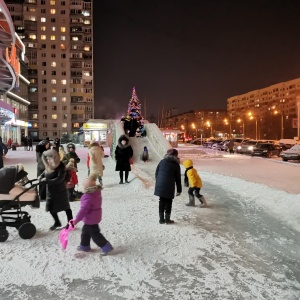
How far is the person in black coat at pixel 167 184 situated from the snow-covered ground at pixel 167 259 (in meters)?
0.36

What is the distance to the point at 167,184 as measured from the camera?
684cm

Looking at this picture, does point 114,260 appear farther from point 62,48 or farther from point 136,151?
point 62,48

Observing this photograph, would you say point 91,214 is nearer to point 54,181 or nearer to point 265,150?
point 54,181

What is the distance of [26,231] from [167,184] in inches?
105

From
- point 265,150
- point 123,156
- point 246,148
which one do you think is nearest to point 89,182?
point 123,156

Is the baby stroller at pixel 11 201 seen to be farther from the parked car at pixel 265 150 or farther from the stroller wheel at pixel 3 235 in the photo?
the parked car at pixel 265 150

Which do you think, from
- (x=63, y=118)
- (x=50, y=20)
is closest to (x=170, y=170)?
(x=63, y=118)

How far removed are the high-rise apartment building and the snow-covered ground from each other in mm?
89059

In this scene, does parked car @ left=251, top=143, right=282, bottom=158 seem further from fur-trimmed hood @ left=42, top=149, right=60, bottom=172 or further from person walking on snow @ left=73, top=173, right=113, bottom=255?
person walking on snow @ left=73, top=173, right=113, bottom=255

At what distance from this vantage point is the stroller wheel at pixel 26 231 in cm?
577

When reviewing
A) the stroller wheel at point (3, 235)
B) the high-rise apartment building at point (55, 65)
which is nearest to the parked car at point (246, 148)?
the stroller wheel at point (3, 235)

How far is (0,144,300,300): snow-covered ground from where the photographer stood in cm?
401

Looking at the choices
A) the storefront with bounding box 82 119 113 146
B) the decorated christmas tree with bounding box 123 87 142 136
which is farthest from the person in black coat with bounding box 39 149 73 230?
the storefront with bounding box 82 119 113 146

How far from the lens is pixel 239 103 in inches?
6152
